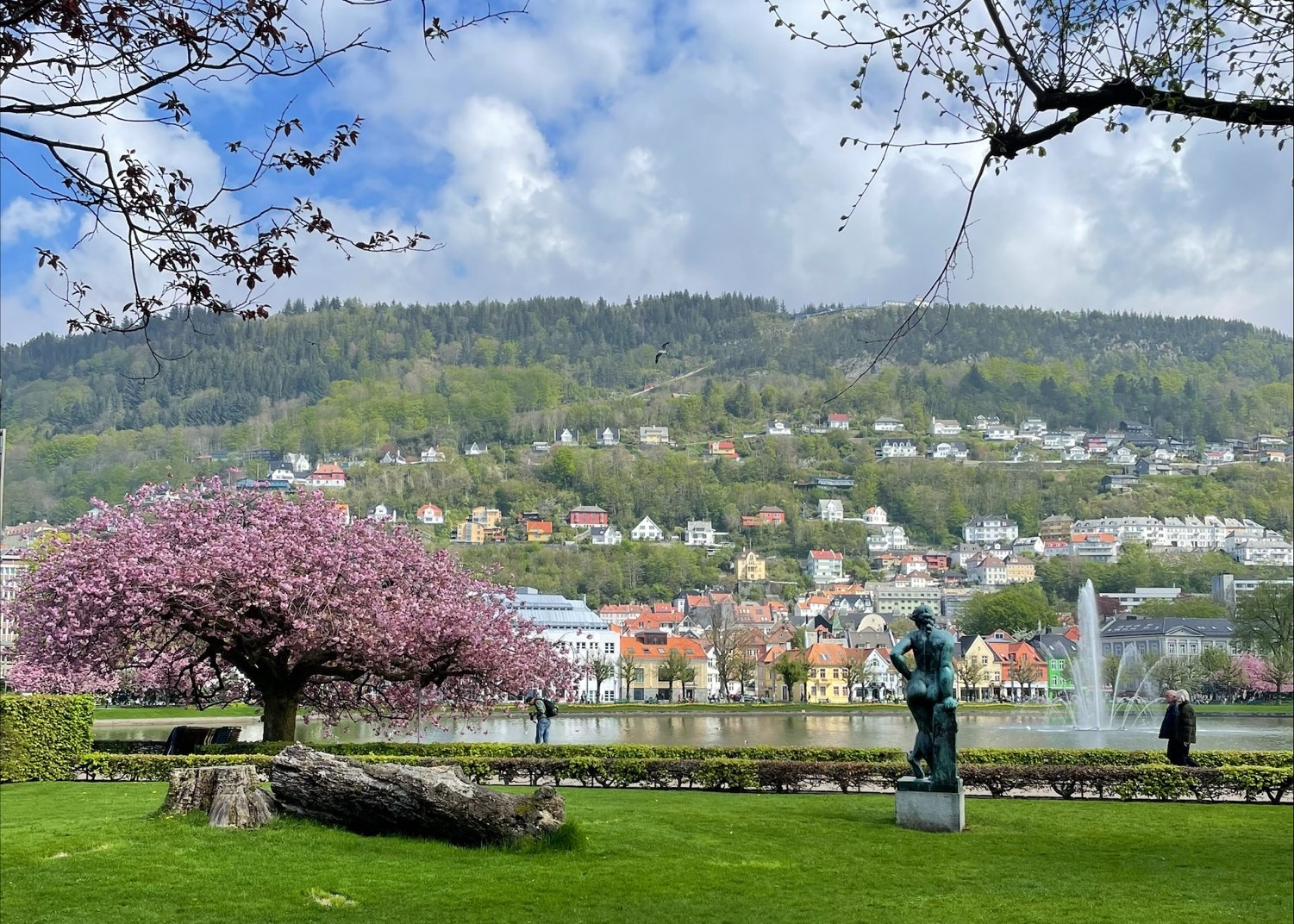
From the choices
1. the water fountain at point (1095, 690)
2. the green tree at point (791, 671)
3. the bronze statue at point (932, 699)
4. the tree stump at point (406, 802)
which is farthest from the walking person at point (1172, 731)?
the green tree at point (791, 671)

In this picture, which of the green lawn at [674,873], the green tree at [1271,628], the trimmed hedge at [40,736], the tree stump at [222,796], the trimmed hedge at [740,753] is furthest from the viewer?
the green tree at [1271,628]

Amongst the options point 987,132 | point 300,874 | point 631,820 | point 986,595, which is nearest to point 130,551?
point 631,820

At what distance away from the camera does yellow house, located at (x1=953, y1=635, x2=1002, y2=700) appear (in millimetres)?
114250

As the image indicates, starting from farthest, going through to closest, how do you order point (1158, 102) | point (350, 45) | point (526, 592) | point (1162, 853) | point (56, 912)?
point (526, 592) < point (1162, 853) < point (56, 912) < point (1158, 102) < point (350, 45)

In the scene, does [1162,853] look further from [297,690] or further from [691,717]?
[691,717]

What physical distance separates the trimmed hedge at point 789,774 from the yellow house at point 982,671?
3780 inches

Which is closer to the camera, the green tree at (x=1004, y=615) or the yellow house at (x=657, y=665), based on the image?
the yellow house at (x=657, y=665)

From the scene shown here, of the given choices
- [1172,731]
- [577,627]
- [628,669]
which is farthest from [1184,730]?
[577,627]

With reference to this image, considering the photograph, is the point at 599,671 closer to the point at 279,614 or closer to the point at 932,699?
the point at 279,614

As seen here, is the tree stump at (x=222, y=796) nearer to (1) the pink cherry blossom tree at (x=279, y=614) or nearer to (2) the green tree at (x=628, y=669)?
(1) the pink cherry blossom tree at (x=279, y=614)

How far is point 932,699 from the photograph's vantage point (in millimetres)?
13984

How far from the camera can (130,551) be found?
73.7ft

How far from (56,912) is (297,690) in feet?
46.1

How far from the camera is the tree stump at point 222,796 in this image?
1226 centimetres
